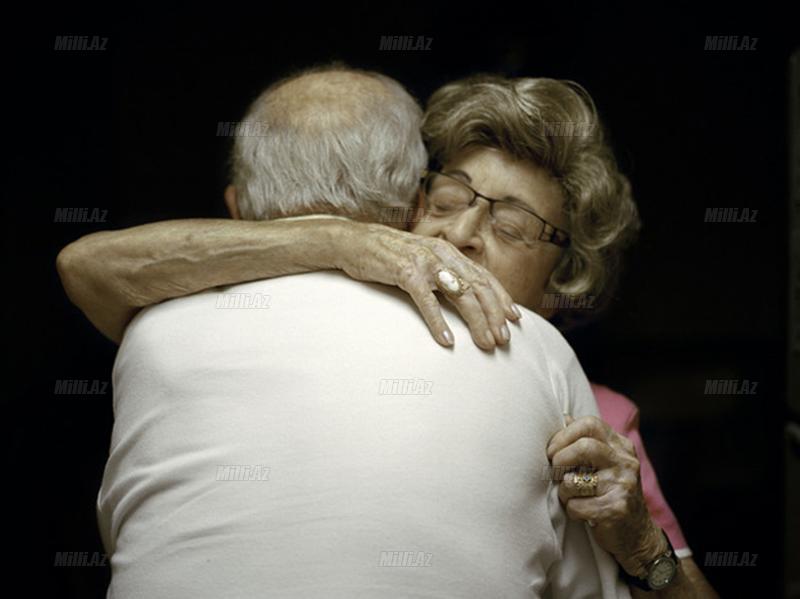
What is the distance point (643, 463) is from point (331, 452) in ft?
3.59

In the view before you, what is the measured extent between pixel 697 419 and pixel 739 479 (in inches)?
10.0

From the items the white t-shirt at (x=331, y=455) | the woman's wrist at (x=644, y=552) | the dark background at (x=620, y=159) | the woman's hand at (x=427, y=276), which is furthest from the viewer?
the dark background at (x=620, y=159)

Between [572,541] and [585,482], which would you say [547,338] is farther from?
[572,541]

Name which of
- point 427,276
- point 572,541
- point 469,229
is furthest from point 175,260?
point 572,541

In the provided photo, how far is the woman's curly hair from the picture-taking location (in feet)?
6.16

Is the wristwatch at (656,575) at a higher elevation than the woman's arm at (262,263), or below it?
below

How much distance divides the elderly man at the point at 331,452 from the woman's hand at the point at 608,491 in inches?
1.2

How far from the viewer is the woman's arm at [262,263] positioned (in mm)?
1230

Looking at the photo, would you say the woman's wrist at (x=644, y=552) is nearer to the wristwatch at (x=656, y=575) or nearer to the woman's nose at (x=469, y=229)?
the wristwatch at (x=656, y=575)

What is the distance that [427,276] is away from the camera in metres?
1.23

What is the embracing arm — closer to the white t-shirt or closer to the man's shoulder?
the white t-shirt

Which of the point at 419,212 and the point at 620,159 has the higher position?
the point at 620,159

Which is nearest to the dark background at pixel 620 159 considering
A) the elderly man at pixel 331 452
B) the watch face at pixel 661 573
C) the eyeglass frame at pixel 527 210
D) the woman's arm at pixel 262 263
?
the eyeglass frame at pixel 527 210

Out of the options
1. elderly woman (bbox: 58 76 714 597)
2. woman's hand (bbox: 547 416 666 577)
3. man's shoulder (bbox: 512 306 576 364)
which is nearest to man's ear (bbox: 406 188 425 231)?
Answer: elderly woman (bbox: 58 76 714 597)
